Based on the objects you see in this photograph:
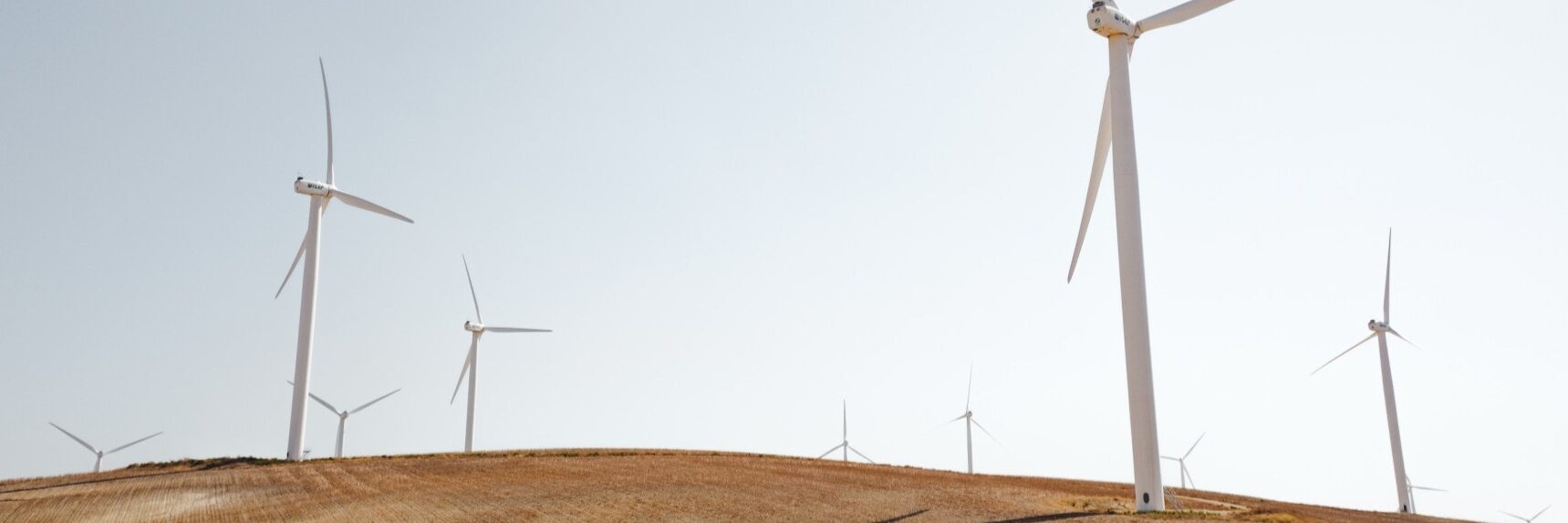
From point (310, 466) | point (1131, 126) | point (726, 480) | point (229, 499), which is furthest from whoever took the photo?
point (310, 466)

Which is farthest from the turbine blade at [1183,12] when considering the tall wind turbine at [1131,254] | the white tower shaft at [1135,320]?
the white tower shaft at [1135,320]

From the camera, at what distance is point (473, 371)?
8138 cm

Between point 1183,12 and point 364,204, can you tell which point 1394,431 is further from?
point 364,204

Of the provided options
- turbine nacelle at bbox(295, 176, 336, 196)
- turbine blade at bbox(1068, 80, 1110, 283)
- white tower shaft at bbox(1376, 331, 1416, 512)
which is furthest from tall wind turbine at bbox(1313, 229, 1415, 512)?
turbine nacelle at bbox(295, 176, 336, 196)

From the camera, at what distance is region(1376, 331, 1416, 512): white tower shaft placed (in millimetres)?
60306

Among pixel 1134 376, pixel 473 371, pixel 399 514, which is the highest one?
pixel 473 371

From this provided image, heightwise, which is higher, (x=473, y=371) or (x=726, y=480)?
(x=473, y=371)

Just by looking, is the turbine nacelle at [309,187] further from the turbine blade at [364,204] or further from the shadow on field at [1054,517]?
the shadow on field at [1054,517]

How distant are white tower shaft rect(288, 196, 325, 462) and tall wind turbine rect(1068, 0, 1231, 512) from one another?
133 feet

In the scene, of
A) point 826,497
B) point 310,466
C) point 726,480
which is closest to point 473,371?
point 310,466

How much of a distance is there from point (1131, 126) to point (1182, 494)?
19.5 metres

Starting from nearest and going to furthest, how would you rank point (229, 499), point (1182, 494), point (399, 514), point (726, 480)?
point (399, 514) < point (229, 499) < point (726, 480) < point (1182, 494)

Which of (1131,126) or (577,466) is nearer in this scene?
(1131,126)

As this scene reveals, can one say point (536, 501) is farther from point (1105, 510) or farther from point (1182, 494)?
point (1182, 494)
